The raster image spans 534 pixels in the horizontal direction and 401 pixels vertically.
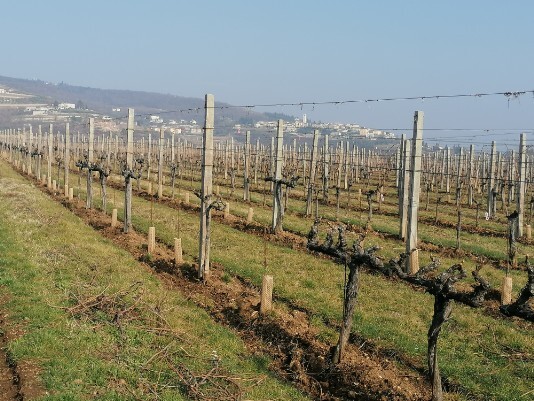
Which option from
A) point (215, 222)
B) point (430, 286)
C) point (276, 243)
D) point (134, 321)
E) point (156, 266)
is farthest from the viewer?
point (215, 222)

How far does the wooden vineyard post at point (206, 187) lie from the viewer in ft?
50.9

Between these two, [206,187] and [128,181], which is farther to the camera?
[128,181]

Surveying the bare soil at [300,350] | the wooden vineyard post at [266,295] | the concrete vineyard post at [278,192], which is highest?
the concrete vineyard post at [278,192]

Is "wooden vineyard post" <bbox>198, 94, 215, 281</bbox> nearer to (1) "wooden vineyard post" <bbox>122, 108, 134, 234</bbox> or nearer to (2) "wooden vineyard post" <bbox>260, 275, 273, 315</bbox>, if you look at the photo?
(2) "wooden vineyard post" <bbox>260, 275, 273, 315</bbox>

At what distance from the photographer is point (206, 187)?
52.2ft

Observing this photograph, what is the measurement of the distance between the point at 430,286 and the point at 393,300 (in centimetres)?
648

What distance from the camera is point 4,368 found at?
8969mm

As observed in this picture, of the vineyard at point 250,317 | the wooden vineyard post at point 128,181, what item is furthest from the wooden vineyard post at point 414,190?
the wooden vineyard post at point 128,181

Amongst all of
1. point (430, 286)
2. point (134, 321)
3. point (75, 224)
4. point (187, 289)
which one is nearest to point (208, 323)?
point (134, 321)

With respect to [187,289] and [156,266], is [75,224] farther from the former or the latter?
[187,289]

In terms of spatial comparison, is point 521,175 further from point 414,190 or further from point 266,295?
point 266,295

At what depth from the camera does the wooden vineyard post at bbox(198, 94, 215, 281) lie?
15.5 m

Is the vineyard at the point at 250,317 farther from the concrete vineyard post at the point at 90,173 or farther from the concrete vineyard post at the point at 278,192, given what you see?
the concrete vineyard post at the point at 90,173

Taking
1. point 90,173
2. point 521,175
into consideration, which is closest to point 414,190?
point 521,175
